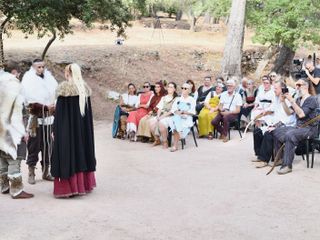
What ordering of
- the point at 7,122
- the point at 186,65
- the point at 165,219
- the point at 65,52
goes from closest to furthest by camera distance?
the point at 165,219, the point at 7,122, the point at 65,52, the point at 186,65

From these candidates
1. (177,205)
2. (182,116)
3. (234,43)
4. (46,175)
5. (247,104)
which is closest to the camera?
(177,205)

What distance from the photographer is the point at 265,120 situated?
9094 millimetres

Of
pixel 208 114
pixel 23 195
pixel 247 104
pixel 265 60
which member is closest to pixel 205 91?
pixel 247 104

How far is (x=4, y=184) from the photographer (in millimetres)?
7062

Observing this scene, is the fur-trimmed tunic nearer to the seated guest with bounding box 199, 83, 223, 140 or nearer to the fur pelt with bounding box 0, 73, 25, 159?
the fur pelt with bounding box 0, 73, 25, 159

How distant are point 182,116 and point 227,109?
1458mm

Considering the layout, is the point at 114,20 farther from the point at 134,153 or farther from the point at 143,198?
the point at 143,198

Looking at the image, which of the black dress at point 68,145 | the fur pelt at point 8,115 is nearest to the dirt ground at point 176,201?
the black dress at point 68,145

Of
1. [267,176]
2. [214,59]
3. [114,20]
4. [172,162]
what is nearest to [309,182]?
[267,176]

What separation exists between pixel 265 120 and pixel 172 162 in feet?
5.75

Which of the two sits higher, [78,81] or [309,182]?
[78,81]

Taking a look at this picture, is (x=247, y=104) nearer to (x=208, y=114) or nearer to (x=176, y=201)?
(x=208, y=114)

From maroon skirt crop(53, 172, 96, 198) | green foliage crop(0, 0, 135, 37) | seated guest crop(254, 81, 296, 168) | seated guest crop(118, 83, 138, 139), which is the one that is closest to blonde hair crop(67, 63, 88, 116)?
maroon skirt crop(53, 172, 96, 198)

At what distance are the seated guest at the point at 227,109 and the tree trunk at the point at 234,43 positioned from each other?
7.01 m
